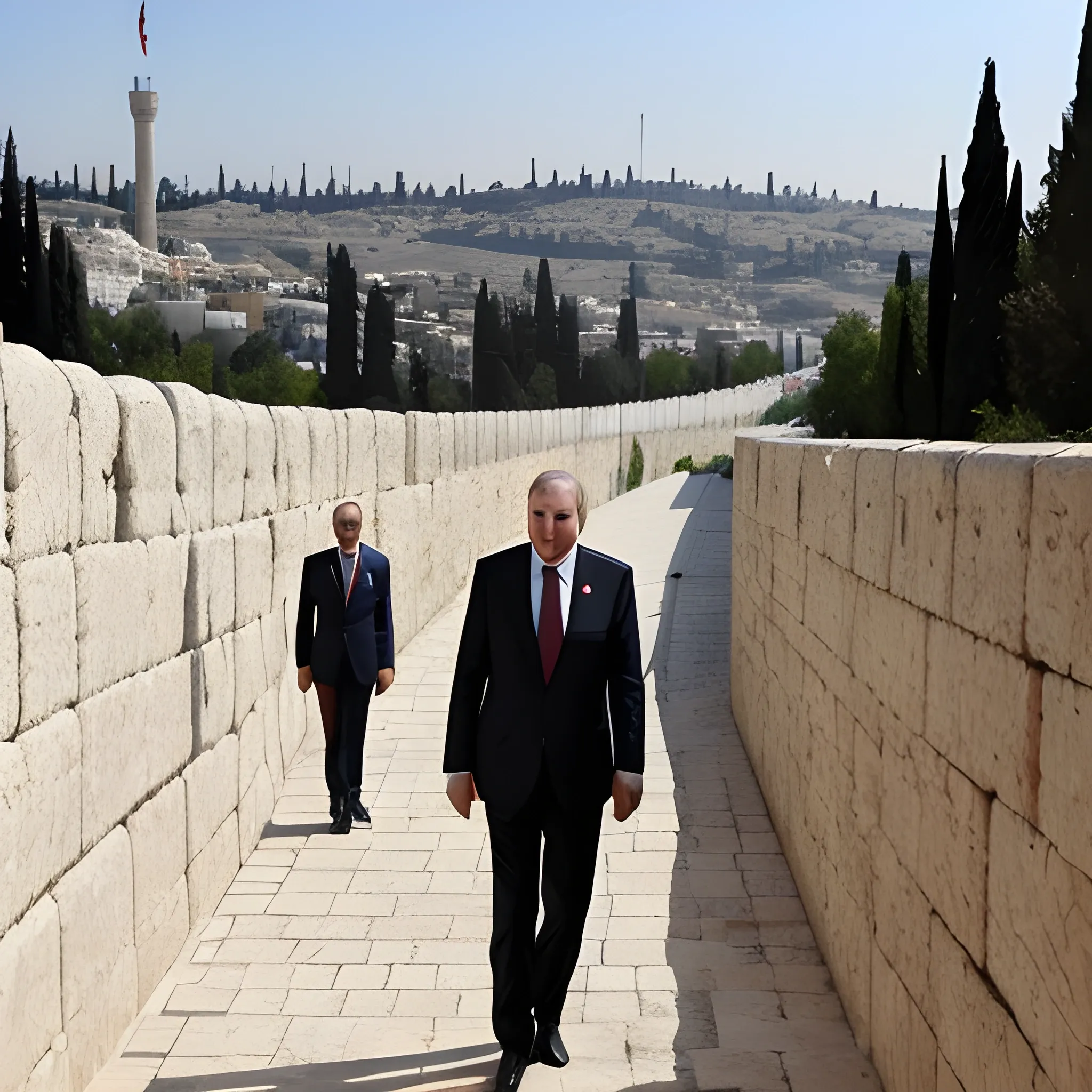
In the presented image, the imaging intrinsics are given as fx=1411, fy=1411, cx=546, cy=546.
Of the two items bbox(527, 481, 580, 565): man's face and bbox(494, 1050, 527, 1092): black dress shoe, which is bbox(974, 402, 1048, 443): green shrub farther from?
bbox(494, 1050, 527, 1092): black dress shoe

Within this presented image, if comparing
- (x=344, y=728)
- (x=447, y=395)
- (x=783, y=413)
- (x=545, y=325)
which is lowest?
(x=447, y=395)

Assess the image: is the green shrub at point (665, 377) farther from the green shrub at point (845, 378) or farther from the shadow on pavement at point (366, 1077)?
the shadow on pavement at point (366, 1077)

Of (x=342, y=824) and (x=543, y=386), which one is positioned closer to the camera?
(x=342, y=824)

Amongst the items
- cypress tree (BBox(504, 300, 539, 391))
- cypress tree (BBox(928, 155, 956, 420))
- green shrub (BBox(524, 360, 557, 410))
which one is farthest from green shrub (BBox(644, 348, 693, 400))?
cypress tree (BBox(928, 155, 956, 420))

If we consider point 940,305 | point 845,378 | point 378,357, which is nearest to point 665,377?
point 378,357

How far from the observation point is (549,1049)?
158 inches

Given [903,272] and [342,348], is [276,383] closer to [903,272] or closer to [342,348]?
[342,348]

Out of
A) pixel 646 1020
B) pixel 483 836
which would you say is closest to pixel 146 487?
pixel 646 1020

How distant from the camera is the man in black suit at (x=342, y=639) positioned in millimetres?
6578

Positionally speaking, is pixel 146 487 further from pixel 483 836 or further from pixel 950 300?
pixel 950 300

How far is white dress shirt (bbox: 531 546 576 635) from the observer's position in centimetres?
388

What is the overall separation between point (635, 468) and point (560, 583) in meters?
31.7

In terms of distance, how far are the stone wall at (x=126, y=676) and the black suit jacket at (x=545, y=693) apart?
1.08m

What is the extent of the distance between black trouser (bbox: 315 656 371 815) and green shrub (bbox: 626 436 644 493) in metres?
27.8
